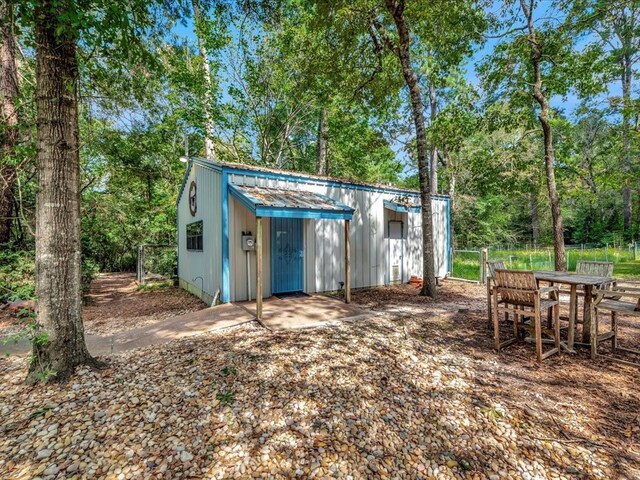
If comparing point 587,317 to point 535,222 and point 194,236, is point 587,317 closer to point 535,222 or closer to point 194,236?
point 194,236

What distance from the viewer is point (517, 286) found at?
3.79 m

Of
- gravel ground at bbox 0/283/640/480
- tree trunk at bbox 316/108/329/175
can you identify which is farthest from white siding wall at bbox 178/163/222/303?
tree trunk at bbox 316/108/329/175

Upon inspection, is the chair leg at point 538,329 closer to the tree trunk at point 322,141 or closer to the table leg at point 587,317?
the table leg at point 587,317

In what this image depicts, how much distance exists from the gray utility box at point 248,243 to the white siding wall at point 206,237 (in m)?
0.51

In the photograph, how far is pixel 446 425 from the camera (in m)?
2.41

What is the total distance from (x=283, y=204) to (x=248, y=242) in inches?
56.6

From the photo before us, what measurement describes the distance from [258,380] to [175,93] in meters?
15.1

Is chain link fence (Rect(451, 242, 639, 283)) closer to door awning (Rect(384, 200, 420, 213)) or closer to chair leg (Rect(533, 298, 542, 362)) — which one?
door awning (Rect(384, 200, 420, 213))

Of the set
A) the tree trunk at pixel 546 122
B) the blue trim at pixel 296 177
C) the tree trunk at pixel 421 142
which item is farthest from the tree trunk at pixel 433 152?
the tree trunk at pixel 421 142

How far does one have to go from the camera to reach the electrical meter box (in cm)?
630

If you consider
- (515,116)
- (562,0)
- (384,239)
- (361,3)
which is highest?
(562,0)

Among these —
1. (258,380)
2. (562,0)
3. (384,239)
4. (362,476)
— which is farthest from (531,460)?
(562,0)

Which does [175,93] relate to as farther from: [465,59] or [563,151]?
[563,151]

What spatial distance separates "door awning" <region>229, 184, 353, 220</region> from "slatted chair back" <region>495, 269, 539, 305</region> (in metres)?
3.06
